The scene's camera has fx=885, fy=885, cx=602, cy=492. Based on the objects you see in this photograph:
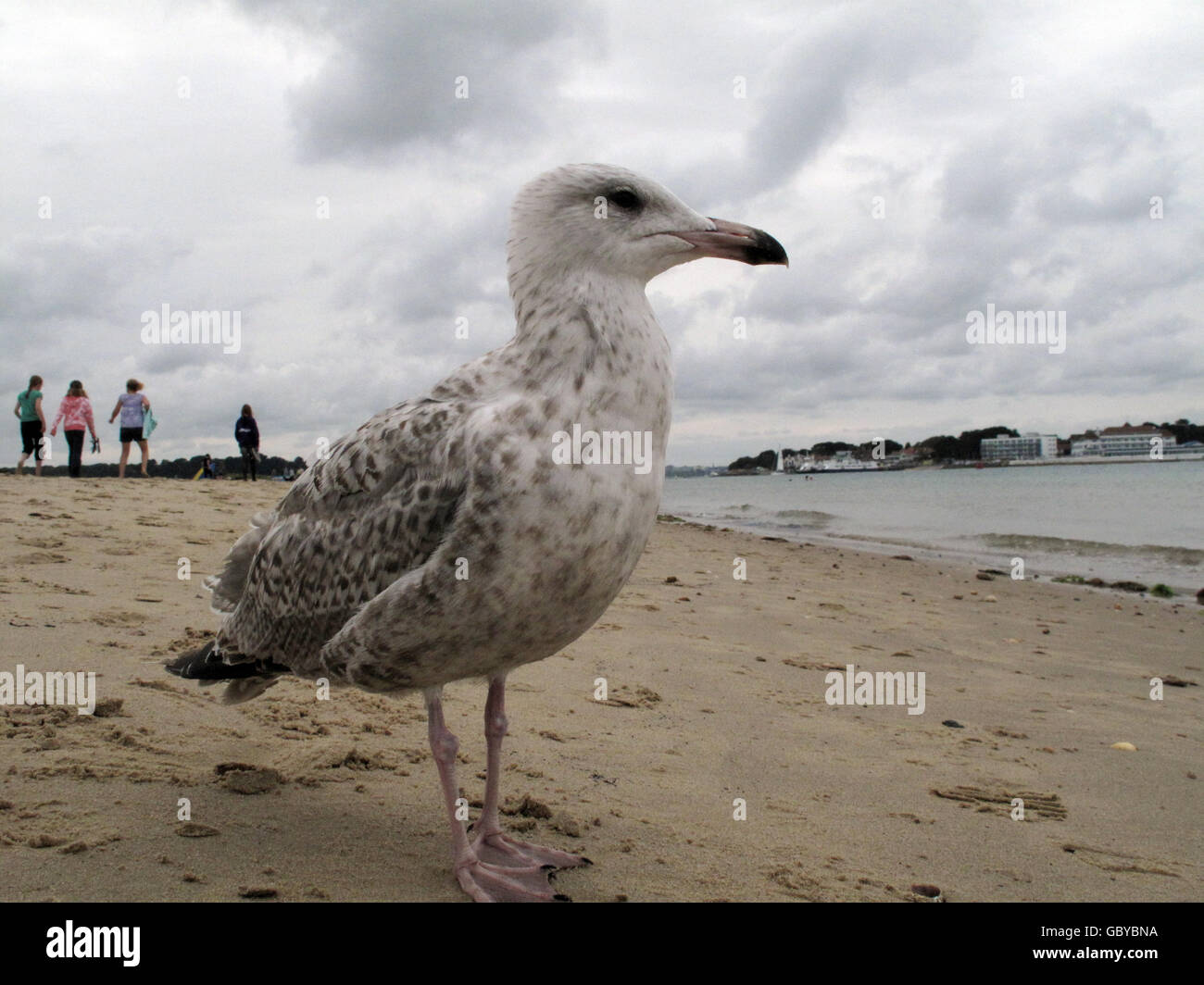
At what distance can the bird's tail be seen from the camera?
3943 millimetres

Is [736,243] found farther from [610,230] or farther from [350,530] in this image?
[350,530]

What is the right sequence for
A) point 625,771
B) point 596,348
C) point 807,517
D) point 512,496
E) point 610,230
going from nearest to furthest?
1. point 512,496
2. point 596,348
3. point 610,230
4. point 625,771
5. point 807,517

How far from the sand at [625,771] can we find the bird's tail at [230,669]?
13.1 inches

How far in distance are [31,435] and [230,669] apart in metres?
17.2

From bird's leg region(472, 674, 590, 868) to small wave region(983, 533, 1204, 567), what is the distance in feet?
57.2

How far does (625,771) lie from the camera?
4414mm

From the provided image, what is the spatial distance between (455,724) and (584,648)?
1808 millimetres

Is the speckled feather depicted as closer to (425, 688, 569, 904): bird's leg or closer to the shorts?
(425, 688, 569, 904): bird's leg

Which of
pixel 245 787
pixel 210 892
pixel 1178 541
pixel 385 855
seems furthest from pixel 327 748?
pixel 1178 541

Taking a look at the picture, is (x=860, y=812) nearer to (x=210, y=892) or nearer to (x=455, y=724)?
(x=455, y=724)

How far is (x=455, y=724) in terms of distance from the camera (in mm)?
4922

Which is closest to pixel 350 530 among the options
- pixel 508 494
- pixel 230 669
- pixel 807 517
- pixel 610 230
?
pixel 508 494

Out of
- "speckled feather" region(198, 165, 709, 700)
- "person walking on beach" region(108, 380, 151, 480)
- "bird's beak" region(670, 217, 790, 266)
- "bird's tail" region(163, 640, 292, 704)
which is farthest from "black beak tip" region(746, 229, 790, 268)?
"person walking on beach" region(108, 380, 151, 480)

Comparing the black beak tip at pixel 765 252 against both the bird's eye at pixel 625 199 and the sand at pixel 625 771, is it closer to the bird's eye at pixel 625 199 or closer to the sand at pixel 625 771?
the bird's eye at pixel 625 199
